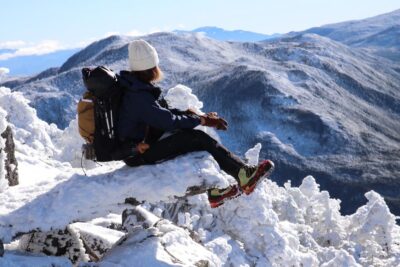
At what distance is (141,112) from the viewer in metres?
9.48

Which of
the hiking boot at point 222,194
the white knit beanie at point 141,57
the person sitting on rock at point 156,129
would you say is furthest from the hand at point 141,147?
the hiking boot at point 222,194

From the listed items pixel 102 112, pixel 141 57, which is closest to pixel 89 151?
pixel 102 112

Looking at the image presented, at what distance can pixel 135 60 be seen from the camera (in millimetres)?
9648

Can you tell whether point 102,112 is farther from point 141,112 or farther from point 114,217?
point 114,217

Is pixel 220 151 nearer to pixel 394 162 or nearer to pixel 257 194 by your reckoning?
pixel 257 194

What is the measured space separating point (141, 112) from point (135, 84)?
0.50 meters

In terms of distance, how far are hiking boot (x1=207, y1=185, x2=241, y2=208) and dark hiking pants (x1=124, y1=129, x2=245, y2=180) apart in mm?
271

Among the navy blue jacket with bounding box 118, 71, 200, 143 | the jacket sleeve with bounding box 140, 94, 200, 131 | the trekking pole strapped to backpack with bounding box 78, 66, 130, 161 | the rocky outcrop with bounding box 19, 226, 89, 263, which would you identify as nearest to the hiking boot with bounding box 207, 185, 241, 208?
the navy blue jacket with bounding box 118, 71, 200, 143

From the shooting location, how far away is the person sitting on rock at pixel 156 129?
31.2 feet

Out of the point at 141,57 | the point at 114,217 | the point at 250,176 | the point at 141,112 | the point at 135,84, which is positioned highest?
the point at 141,57

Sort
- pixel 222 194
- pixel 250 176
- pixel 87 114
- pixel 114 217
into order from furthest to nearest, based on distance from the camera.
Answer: pixel 114 217 < pixel 222 194 < pixel 87 114 < pixel 250 176

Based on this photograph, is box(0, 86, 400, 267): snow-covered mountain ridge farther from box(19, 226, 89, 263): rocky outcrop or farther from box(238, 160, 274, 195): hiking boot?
box(238, 160, 274, 195): hiking boot

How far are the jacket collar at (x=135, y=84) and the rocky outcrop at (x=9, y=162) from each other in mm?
3787

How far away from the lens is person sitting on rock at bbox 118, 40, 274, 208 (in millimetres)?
9516
